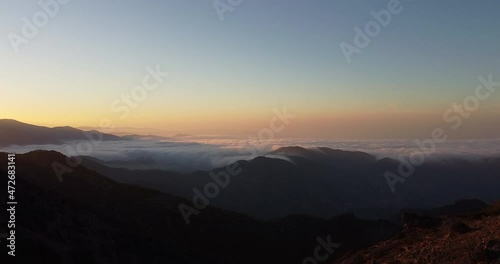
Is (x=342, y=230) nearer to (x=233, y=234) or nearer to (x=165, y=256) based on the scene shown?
(x=233, y=234)

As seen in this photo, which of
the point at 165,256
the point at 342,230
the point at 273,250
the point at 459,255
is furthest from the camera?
the point at 342,230

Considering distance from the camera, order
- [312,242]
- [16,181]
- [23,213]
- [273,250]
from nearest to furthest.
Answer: [23,213] < [16,181] < [273,250] < [312,242]

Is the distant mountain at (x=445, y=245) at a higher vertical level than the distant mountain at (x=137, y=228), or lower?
higher

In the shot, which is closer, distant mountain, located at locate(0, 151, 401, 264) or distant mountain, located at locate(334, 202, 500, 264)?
distant mountain, located at locate(334, 202, 500, 264)

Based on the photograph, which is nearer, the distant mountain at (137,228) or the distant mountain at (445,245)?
the distant mountain at (445,245)

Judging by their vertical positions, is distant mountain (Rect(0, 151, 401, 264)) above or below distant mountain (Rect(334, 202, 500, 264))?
below

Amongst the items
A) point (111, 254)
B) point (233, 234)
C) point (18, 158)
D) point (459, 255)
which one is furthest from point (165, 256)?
point (18, 158)

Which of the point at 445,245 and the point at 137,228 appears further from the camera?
the point at 137,228

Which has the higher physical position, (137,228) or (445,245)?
(445,245)
